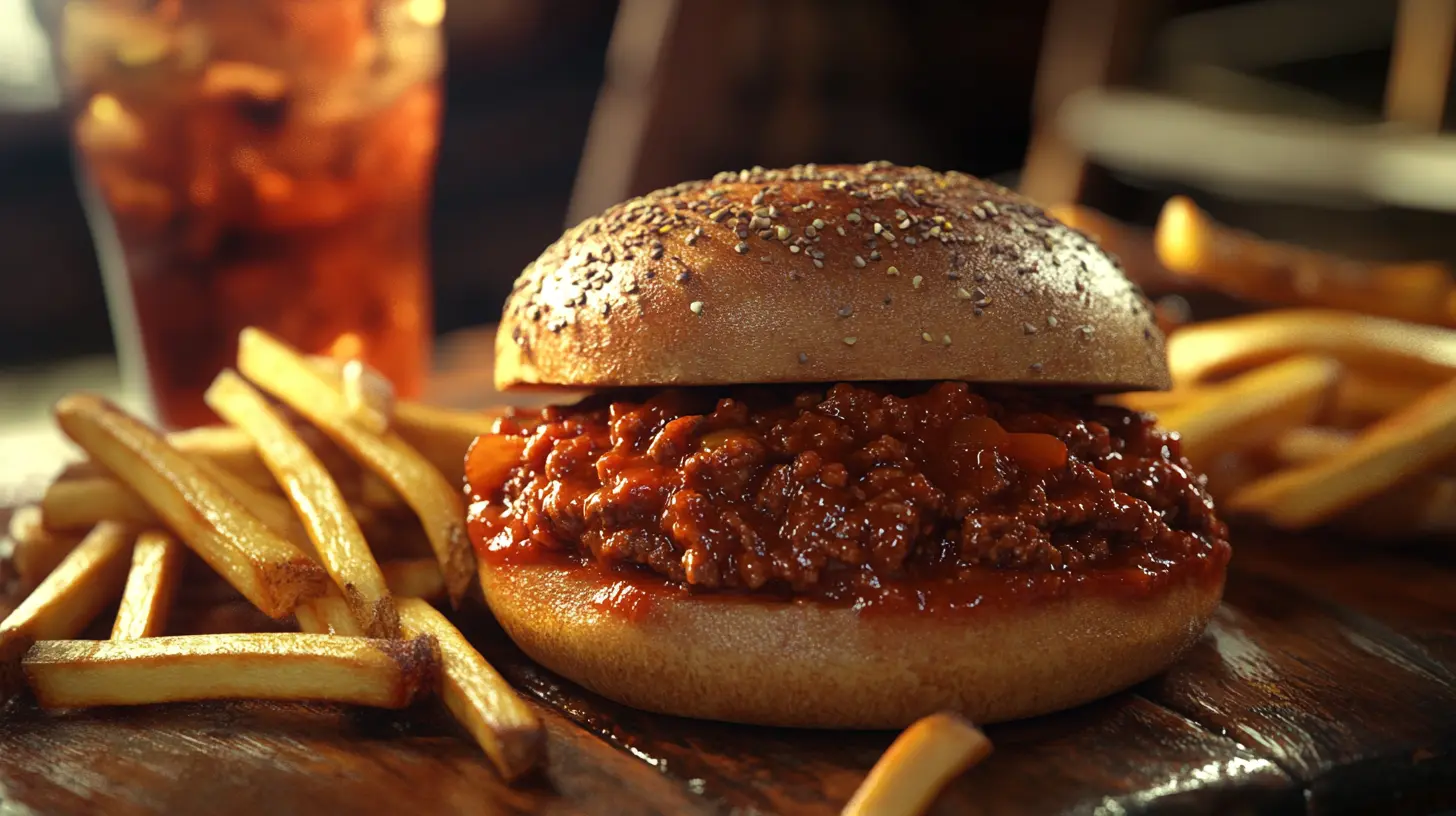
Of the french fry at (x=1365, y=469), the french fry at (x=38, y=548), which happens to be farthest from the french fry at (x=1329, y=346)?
the french fry at (x=38, y=548)

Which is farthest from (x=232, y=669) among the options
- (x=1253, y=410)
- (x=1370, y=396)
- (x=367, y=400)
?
(x=1370, y=396)

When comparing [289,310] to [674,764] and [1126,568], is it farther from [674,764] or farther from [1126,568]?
[1126,568]

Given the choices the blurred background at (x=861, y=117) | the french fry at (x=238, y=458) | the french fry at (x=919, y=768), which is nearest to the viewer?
the french fry at (x=919, y=768)

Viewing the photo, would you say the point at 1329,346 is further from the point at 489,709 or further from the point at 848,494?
the point at 489,709

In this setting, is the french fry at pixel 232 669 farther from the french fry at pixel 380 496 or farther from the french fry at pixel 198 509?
the french fry at pixel 380 496

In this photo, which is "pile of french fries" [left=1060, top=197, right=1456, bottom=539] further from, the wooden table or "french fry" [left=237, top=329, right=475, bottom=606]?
"french fry" [left=237, top=329, right=475, bottom=606]

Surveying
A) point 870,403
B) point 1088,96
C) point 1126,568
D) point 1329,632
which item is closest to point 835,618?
point 870,403
